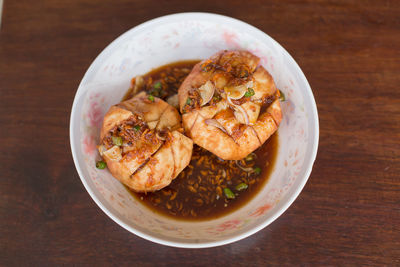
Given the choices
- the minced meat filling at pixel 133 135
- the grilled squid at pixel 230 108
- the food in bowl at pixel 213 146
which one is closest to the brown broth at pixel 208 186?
the food in bowl at pixel 213 146

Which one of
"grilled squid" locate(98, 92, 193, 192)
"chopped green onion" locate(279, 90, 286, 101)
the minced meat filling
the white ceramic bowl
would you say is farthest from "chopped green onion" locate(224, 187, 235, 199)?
"chopped green onion" locate(279, 90, 286, 101)

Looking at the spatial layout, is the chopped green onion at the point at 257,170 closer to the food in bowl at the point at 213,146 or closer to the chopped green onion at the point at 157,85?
the food in bowl at the point at 213,146

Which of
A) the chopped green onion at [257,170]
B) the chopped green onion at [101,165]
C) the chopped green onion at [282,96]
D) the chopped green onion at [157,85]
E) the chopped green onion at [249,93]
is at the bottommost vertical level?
the chopped green onion at [257,170]

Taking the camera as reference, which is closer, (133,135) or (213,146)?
(133,135)

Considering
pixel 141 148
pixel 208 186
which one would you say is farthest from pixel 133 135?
pixel 208 186

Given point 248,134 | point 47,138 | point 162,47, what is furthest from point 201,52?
point 47,138

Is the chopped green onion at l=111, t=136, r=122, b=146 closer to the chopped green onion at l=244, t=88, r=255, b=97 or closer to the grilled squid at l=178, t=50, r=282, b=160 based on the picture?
the grilled squid at l=178, t=50, r=282, b=160

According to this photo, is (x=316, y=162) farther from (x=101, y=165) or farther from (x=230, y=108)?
(x=101, y=165)
